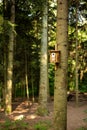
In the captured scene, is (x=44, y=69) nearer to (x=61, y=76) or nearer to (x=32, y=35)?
(x=32, y=35)

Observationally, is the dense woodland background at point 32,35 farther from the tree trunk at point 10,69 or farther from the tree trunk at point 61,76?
the tree trunk at point 61,76

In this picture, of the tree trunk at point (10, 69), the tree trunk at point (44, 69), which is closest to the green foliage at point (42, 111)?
the tree trunk at point (44, 69)

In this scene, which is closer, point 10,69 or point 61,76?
point 61,76

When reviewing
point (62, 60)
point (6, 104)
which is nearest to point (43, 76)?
point (6, 104)

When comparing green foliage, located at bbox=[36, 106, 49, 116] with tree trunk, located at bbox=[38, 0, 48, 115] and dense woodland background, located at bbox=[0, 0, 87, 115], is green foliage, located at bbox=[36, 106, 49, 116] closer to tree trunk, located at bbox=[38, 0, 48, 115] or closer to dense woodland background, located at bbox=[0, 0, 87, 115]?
tree trunk, located at bbox=[38, 0, 48, 115]

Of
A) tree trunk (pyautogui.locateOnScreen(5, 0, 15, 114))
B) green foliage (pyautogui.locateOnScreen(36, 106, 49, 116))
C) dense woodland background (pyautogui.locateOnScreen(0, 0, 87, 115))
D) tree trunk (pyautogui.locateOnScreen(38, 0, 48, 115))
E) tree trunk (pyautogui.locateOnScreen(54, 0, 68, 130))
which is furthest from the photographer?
dense woodland background (pyautogui.locateOnScreen(0, 0, 87, 115))

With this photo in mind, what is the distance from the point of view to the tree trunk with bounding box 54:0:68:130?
17.5 feet

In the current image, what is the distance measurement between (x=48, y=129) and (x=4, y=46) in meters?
6.33

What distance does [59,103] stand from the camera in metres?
5.31

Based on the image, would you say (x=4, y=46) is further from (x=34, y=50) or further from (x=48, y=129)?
(x=34, y=50)

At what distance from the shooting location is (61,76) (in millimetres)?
5348

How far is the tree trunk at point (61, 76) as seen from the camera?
533 cm

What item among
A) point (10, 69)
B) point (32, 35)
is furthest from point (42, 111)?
point (32, 35)

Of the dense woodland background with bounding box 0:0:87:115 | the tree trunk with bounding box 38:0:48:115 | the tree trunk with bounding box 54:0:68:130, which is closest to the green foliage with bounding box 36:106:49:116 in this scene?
the tree trunk with bounding box 38:0:48:115
